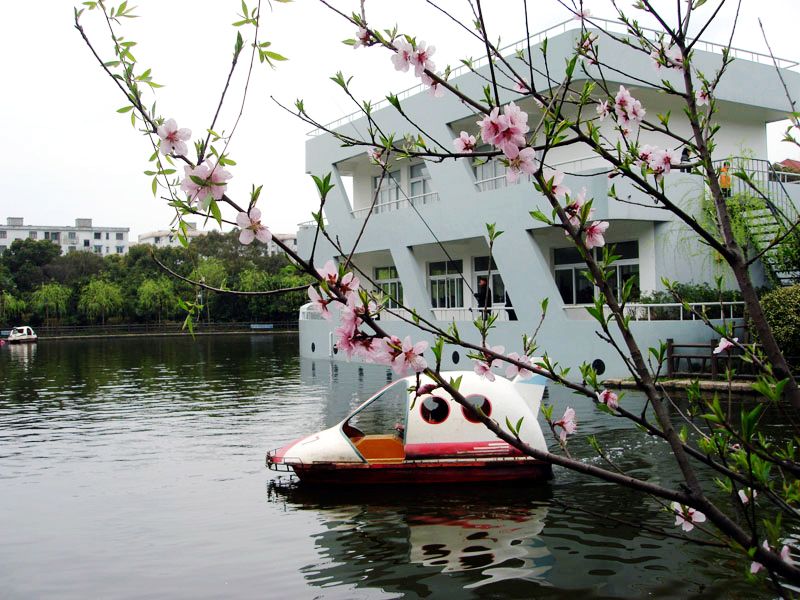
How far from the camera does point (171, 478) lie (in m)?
12.0

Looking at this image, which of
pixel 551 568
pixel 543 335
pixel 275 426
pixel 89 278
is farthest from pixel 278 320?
pixel 551 568

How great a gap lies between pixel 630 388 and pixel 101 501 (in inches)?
519

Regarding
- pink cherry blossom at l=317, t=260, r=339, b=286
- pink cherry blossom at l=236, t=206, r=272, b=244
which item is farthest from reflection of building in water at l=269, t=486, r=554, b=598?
pink cherry blossom at l=236, t=206, r=272, b=244

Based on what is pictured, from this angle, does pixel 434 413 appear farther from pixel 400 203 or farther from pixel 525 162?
pixel 400 203

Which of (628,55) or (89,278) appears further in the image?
(89,278)

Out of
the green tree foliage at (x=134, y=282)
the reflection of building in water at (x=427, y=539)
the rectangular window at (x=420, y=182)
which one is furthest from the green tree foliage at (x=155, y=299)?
the reflection of building in water at (x=427, y=539)

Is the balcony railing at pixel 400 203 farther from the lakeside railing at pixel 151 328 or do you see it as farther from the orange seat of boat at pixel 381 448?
the lakeside railing at pixel 151 328

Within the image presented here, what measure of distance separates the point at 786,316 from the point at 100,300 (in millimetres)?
60198

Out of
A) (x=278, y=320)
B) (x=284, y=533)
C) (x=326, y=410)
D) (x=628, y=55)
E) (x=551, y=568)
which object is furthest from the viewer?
(x=278, y=320)

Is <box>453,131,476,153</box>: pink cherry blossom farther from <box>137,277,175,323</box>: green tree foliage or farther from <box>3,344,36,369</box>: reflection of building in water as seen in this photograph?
<box>137,277,175,323</box>: green tree foliage

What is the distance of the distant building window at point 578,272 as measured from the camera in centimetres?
2403

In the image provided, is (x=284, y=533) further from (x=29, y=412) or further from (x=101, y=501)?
(x=29, y=412)

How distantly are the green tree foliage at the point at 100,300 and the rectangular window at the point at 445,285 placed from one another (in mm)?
43960

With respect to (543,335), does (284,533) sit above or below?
below
